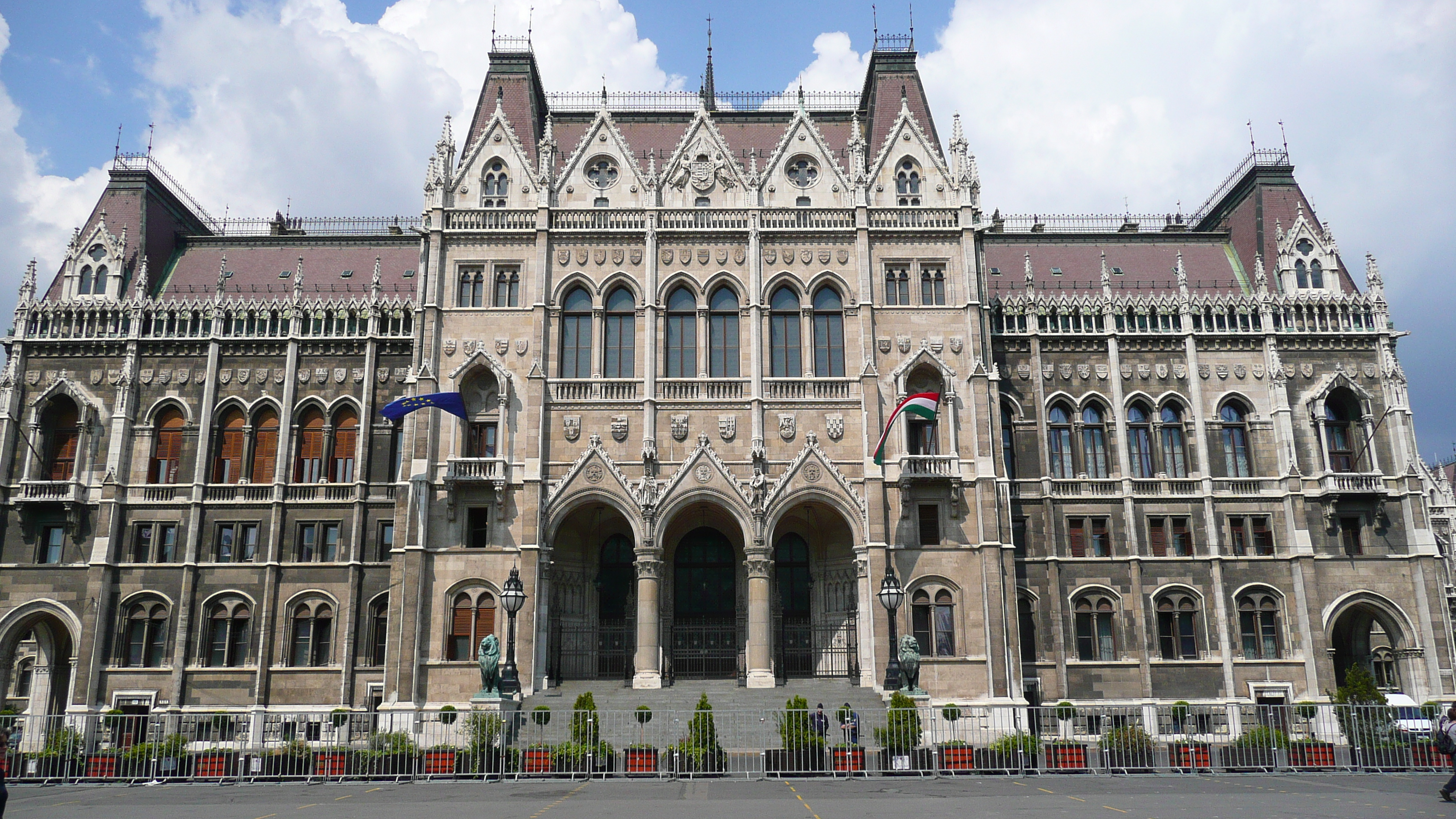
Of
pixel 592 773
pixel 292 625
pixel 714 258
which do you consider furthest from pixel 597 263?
pixel 592 773

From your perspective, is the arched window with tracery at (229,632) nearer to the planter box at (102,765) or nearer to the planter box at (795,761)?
the planter box at (102,765)

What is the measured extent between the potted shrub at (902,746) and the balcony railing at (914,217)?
21517 millimetres

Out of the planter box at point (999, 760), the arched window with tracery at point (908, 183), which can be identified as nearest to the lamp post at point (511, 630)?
the planter box at point (999, 760)

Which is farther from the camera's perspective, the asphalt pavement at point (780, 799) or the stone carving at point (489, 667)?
the stone carving at point (489, 667)

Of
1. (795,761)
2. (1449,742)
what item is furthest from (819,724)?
(1449,742)

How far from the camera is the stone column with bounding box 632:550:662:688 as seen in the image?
35969 mm

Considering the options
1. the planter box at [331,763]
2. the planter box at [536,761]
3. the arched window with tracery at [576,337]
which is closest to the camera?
the planter box at [331,763]

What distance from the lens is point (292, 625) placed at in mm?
40625

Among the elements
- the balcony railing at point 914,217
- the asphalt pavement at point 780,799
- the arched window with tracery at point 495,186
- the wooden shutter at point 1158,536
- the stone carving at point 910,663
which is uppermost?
the arched window with tracery at point 495,186

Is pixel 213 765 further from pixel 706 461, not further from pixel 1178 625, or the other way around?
pixel 1178 625

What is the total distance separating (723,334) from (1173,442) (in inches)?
775

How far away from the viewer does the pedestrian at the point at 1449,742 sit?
19.0 metres

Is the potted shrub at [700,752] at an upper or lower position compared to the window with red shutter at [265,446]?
lower

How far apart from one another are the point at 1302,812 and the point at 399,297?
1507 inches
